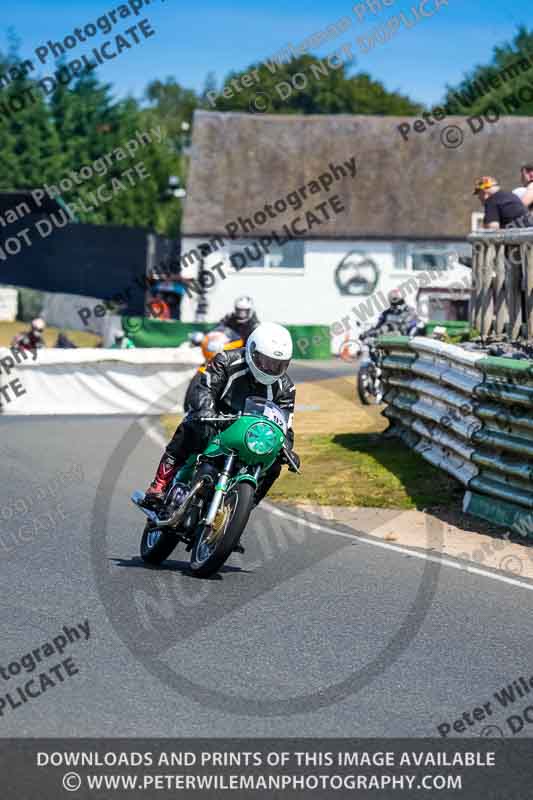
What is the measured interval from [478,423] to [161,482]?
399cm

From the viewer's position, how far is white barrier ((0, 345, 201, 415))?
23.7m

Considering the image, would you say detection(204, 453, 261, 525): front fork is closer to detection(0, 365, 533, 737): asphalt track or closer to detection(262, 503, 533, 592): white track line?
detection(0, 365, 533, 737): asphalt track

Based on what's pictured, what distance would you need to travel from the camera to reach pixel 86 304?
43781 millimetres

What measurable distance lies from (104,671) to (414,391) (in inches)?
364

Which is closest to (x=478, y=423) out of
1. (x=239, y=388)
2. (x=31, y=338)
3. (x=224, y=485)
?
(x=239, y=388)

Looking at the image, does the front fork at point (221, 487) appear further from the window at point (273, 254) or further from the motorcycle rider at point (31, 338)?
the window at point (273, 254)

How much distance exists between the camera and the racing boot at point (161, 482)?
9.52 meters

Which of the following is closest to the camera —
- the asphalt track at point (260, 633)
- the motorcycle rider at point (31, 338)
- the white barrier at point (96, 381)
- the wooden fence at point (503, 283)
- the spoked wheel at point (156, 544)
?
the asphalt track at point (260, 633)

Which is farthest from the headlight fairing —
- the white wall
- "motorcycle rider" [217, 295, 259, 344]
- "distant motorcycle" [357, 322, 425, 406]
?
the white wall

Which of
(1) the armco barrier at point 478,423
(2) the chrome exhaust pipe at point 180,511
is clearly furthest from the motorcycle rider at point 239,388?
(1) the armco barrier at point 478,423

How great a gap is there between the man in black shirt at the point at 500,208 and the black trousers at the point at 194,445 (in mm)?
6131

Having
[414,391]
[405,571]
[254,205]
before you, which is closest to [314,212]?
[254,205]

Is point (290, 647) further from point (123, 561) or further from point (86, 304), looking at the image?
point (86, 304)

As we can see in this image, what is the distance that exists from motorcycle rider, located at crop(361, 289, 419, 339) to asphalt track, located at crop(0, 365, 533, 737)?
11158 mm
